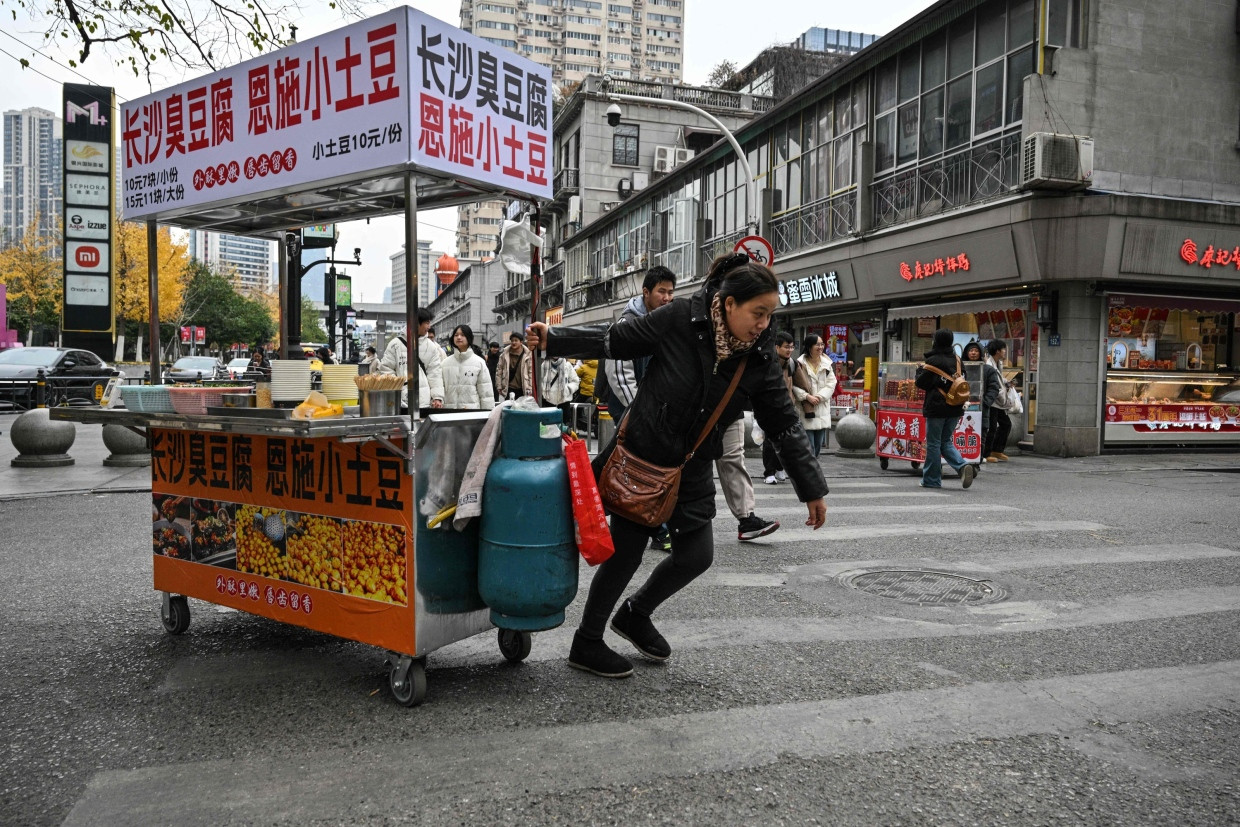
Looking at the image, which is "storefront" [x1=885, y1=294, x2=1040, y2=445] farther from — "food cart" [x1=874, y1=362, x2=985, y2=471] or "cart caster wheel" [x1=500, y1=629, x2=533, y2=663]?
"cart caster wheel" [x1=500, y1=629, x2=533, y2=663]

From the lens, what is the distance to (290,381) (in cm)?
420

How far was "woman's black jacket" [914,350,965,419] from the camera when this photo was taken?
10099 millimetres

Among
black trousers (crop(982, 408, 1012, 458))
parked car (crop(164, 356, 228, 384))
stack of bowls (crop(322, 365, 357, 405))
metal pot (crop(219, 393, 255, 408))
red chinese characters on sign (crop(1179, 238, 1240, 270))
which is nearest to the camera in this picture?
stack of bowls (crop(322, 365, 357, 405))

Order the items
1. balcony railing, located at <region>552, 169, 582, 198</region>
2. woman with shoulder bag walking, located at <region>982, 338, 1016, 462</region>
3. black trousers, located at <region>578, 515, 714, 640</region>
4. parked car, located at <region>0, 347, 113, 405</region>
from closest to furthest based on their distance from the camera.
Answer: black trousers, located at <region>578, 515, 714, 640</region> < woman with shoulder bag walking, located at <region>982, 338, 1016, 462</region> < parked car, located at <region>0, 347, 113, 405</region> < balcony railing, located at <region>552, 169, 582, 198</region>

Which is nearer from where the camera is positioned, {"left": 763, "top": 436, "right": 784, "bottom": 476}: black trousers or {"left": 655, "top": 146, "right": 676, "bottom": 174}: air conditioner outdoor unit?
{"left": 763, "top": 436, "right": 784, "bottom": 476}: black trousers

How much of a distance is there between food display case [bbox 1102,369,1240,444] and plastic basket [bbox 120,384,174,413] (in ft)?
51.0

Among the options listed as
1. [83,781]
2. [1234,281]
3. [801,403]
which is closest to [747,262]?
[83,781]

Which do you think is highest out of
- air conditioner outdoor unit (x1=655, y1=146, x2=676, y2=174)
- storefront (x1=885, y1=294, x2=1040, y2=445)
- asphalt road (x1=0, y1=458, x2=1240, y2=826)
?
air conditioner outdoor unit (x1=655, y1=146, x2=676, y2=174)

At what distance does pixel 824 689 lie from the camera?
3.74 m

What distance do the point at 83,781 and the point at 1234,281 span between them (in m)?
18.3

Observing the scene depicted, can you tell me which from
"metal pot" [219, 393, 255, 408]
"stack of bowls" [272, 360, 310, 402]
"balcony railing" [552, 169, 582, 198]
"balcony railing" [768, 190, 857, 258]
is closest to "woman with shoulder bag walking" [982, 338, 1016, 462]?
"balcony railing" [768, 190, 857, 258]

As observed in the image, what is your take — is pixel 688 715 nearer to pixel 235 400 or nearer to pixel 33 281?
pixel 235 400

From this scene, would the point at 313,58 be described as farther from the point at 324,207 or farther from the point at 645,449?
the point at 645,449

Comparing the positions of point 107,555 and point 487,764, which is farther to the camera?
point 107,555
